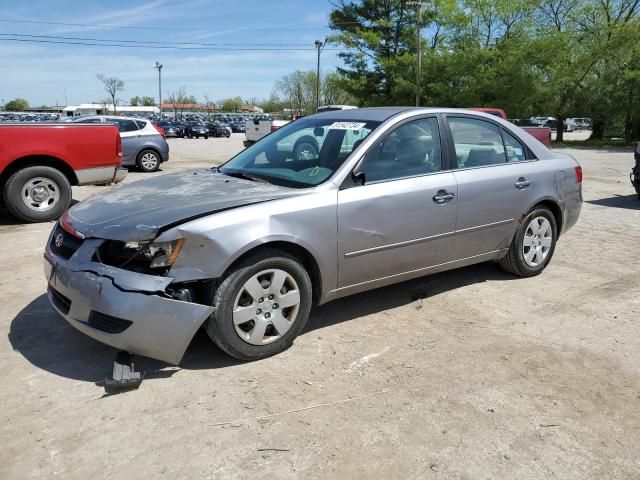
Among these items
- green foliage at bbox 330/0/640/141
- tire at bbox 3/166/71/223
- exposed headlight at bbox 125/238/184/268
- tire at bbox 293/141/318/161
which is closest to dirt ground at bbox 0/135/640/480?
exposed headlight at bbox 125/238/184/268

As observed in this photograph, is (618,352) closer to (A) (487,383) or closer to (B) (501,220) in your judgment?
(A) (487,383)

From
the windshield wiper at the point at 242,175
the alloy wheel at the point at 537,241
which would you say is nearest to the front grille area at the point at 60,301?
the windshield wiper at the point at 242,175

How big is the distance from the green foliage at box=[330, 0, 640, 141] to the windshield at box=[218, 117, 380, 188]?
102ft

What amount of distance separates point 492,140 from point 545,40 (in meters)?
32.0

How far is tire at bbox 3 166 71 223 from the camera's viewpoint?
24.1 feet

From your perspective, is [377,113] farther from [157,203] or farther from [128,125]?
[128,125]

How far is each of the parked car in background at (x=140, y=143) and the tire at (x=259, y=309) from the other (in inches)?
468

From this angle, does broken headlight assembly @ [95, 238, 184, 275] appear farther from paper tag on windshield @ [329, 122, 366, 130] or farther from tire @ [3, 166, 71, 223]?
tire @ [3, 166, 71, 223]

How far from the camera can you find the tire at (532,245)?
4.95 metres

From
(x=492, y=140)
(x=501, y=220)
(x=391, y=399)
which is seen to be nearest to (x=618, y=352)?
(x=501, y=220)

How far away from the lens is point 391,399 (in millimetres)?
3051

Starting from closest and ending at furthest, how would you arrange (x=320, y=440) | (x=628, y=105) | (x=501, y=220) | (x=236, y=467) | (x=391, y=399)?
(x=236, y=467) → (x=320, y=440) → (x=391, y=399) → (x=501, y=220) → (x=628, y=105)

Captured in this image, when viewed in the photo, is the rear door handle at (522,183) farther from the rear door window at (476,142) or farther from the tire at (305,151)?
the tire at (305,151)

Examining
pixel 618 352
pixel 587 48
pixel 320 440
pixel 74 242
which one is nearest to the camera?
pixel 320 440
